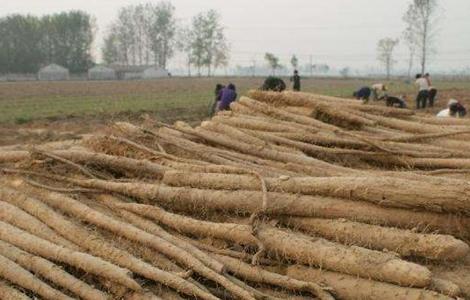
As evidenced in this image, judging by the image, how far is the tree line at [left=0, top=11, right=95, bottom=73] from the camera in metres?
78.1

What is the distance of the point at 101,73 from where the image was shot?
77.4 meters

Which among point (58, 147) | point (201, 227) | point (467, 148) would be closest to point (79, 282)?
point (201, 227)

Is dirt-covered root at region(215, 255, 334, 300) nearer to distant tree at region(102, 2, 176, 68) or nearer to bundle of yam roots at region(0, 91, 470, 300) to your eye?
bundle of yam roots at region(0, 91, 470, 300)

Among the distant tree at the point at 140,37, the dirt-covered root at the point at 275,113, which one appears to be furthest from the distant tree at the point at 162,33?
the dirt-covered root at the point at 275,113

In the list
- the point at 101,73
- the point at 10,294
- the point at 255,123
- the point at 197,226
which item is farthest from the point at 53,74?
the point at 10,294

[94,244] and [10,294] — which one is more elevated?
[94,244]

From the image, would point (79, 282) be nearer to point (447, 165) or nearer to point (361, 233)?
point (361, 233)

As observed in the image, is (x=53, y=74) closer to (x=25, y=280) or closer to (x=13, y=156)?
(x=13, y=156)

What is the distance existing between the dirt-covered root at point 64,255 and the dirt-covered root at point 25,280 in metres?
0.22

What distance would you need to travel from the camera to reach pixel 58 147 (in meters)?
6.16

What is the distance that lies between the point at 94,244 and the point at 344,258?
194 centimetres

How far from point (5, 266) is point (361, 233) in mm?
2679

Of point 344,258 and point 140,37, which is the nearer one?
point 344,258

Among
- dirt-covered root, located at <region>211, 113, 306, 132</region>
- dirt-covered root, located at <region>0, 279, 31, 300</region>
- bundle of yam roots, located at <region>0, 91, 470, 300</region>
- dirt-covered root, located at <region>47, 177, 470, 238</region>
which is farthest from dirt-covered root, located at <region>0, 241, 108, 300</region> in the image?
dirt-covered root, located at <region>211, 113, 306, 132</region>
